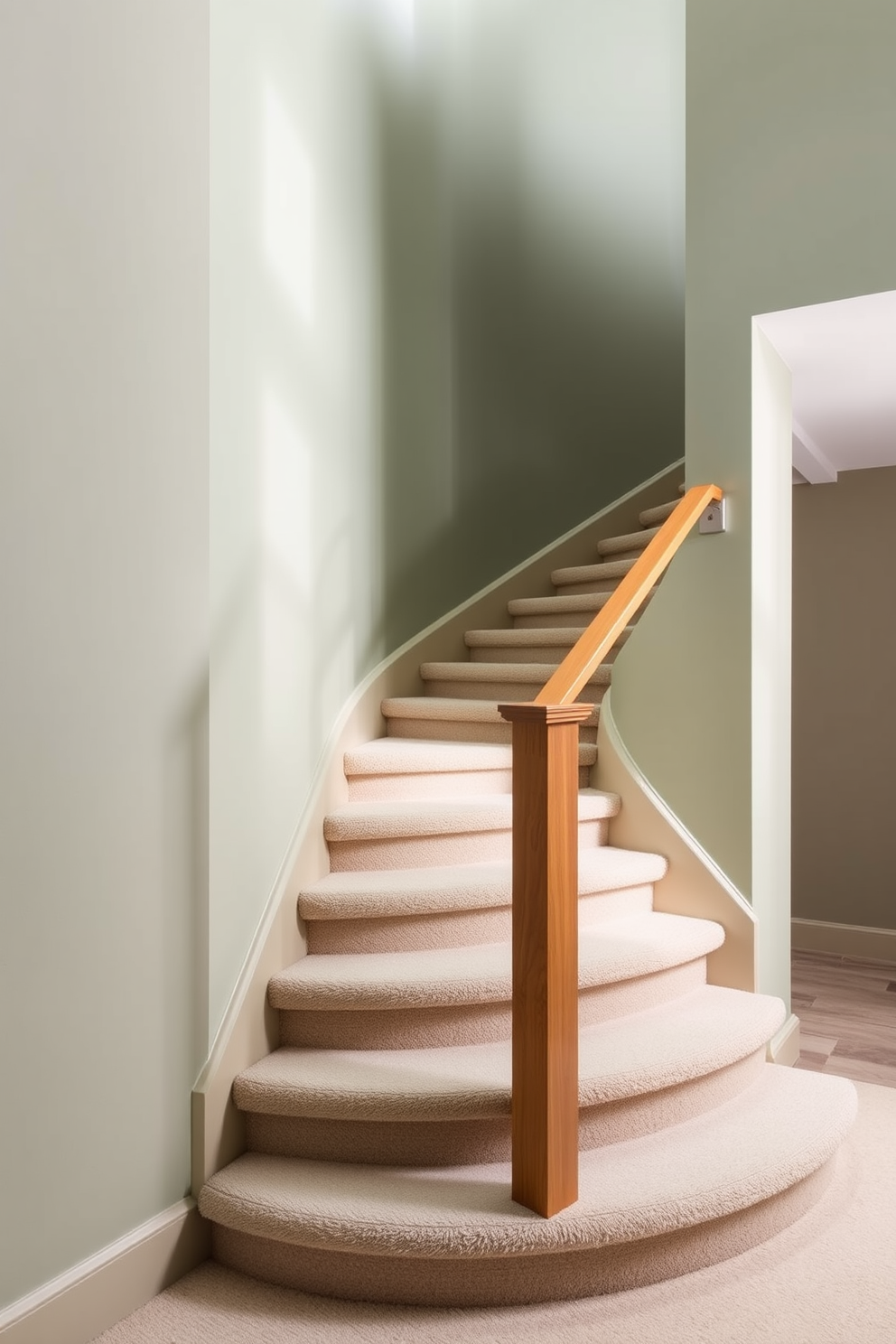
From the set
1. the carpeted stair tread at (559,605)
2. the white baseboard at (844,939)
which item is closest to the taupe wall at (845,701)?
the white baseboard at (844,939)

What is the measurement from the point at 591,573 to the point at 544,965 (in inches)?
96.4

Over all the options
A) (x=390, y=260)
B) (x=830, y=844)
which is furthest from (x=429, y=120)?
(x=830, y=844)

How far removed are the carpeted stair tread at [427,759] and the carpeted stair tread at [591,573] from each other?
3.13 feet

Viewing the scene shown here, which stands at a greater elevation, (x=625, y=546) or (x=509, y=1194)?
(x=625, y=546)

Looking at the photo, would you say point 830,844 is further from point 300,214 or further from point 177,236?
point 177,236

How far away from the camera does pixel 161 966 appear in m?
2.03

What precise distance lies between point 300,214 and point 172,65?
2.33ft

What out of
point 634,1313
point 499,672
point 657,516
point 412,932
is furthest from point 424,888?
point 657,516

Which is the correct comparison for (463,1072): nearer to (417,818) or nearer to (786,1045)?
(417,818)

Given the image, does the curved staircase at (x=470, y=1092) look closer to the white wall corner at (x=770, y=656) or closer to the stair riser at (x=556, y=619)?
the white wall corner at (x=770, y=656)

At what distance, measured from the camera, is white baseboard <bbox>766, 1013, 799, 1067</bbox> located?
286 centimetres

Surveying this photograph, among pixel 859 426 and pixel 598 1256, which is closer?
pixel 598 1256

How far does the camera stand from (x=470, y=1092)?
2.01m

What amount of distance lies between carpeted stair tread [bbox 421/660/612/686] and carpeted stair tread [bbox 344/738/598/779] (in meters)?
0.29
